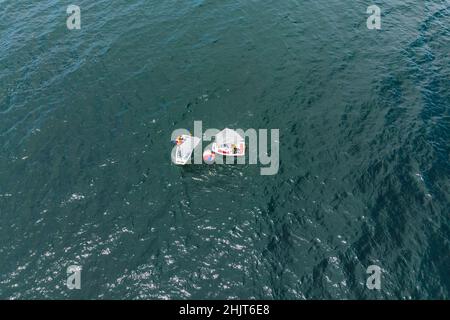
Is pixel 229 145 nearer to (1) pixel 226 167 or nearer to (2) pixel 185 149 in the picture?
(1) pixel 226 167

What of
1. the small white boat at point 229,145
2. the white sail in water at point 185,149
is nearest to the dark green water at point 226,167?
the white sail in water at point 185,149

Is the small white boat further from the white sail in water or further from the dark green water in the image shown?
the white sail in water

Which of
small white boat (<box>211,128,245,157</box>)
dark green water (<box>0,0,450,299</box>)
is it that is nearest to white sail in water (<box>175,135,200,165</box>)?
dark green water (<box>0,0,450,299</box>)

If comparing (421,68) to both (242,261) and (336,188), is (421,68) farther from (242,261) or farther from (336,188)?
(242,261)

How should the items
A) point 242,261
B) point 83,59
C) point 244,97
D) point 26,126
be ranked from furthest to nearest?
point 83,59 < point 244,97 < point 26,126 < point 242,261

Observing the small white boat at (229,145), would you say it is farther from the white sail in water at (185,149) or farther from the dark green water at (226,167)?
the white sail in water at (185,149)

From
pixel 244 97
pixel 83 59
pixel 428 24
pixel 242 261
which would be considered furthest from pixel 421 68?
pixel 83 59

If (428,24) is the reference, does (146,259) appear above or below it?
below
